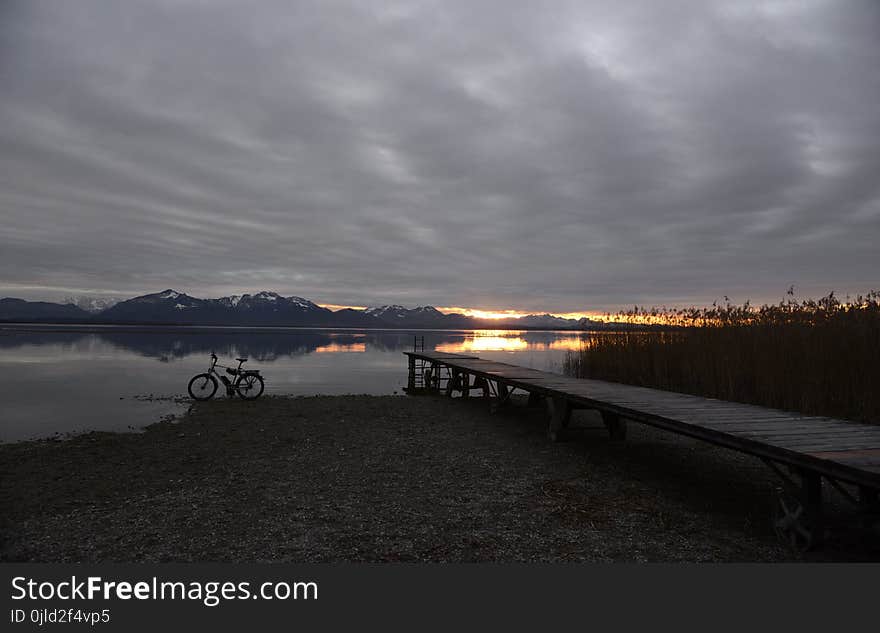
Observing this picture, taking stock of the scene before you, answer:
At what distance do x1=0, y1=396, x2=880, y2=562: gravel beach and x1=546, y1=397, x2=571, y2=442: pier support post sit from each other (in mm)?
291

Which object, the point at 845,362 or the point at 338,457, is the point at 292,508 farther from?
the point at 845,362

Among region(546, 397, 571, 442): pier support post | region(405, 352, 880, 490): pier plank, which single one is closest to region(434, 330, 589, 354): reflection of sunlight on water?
region(546, 397, 571, 442): pier support post

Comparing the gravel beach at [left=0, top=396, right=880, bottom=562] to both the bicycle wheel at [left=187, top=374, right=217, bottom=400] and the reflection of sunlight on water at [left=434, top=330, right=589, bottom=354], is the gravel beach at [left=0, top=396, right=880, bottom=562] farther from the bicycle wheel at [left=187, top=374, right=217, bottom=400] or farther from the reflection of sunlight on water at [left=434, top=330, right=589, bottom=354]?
the reflection of sunlight on water at [left=434, top=330, right=589, bottom=354]

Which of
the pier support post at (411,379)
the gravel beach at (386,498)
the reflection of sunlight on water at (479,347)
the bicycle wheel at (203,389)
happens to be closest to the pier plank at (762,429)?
the gravel beach at (386,498)

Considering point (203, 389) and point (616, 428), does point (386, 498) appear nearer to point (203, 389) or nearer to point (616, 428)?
point (616, 428)

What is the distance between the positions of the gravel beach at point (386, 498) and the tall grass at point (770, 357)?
1.61 meters

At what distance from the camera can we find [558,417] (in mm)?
10094

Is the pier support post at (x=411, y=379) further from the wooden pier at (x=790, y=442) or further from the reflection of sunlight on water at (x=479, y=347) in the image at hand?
the reflection of sunlight on water at (x=479, y=347)

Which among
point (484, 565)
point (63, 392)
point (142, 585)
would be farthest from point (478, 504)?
point (63, 392)

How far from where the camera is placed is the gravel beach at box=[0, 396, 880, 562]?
4984 millimetres

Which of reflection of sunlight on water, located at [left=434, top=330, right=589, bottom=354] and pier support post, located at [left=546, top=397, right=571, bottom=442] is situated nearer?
pier support post, located at [left=546, top=397, right=571, bottom=442]

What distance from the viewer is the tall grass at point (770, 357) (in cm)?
881

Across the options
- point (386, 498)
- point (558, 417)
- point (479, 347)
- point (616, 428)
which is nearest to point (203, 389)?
point (558, 417)

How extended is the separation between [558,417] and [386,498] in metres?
4.57
